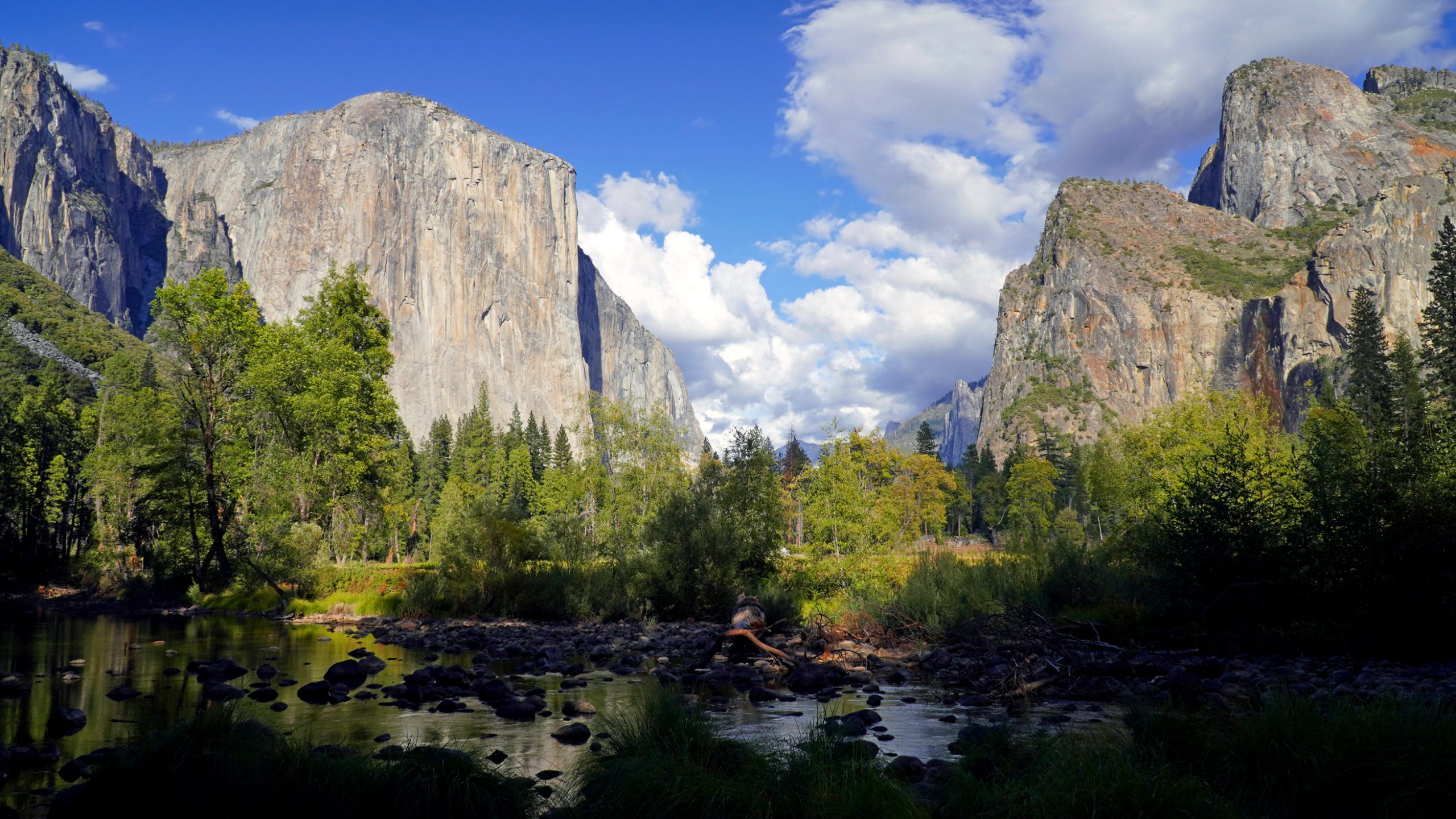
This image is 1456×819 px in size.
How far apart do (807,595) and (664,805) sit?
703 inches

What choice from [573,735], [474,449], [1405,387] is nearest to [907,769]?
[573,735]

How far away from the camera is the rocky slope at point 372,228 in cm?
16250

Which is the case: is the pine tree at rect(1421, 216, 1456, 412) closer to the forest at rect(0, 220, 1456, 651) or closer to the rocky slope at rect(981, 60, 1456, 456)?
the forest at rect(0, 220, 1456, 651)

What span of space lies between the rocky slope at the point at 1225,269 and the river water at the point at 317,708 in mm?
144394

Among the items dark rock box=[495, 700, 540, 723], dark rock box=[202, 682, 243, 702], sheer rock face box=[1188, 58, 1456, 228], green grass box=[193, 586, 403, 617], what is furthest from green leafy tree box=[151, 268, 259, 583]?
sheer rock face box=[1188, 58, 1456, 228]

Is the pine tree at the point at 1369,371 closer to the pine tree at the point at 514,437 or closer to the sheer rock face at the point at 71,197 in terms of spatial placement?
the pine tree at the point at 514,437

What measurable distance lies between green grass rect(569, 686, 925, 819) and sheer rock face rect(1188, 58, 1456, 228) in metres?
223

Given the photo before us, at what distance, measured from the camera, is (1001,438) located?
171500 millimetres

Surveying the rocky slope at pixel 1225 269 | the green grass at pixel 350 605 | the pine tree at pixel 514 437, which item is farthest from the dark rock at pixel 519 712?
the rocky slope at pixel 1225 269

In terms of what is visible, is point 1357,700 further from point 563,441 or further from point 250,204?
point 250,204

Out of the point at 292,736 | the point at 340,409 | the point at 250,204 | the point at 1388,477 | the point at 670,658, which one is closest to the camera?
the point at 292,736

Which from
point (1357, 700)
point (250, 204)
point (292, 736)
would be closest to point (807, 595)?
point (1357, 700)

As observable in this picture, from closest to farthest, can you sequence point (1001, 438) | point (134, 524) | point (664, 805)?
1. point (664, 805)
2. point (134, 524)
3. point (1001, 438)

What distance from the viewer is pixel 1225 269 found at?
554 feet
